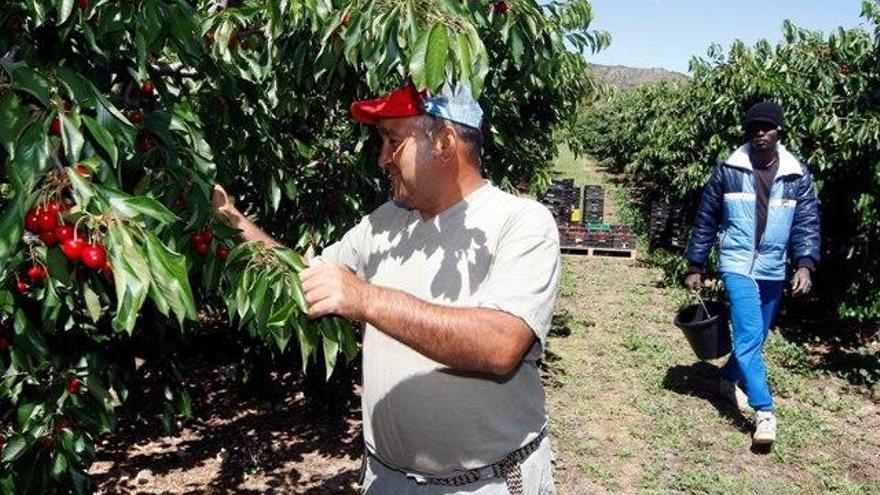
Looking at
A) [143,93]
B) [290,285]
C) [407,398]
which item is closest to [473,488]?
[407,398]

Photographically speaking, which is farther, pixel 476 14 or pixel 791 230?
pixel 791 230

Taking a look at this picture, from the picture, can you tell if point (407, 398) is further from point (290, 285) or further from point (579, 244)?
point (579, 244)

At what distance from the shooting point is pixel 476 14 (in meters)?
2.65

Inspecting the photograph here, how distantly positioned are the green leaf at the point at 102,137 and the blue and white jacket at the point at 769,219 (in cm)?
408

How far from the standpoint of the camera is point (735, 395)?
541 cm

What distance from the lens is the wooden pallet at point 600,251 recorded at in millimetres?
12297

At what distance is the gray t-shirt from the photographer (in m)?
1.95

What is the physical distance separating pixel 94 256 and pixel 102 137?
0.79ft

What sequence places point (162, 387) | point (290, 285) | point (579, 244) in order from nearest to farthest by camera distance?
A: point (290, 285) < point (162, 387) < point (579, 244)

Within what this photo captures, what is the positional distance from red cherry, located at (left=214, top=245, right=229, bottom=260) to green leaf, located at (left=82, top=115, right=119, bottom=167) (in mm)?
370

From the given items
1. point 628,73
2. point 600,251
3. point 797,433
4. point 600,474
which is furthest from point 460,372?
point 628,73

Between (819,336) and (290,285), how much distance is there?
7077 mm

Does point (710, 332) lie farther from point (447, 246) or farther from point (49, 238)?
point (49, 238)

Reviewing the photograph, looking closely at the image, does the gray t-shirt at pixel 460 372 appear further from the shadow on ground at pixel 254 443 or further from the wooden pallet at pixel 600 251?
the wooden pallet at pixel 600 251
